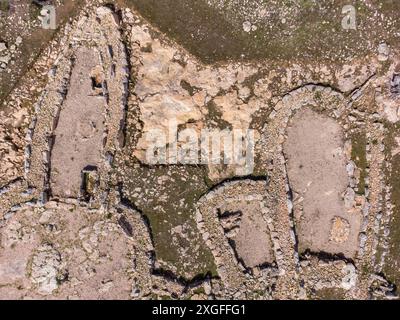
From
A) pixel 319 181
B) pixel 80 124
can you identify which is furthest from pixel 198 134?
pixel 319 181

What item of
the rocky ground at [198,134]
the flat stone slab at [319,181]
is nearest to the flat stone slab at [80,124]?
the rocky ground at [198,134]

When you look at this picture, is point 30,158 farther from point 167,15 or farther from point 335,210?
point 335,210

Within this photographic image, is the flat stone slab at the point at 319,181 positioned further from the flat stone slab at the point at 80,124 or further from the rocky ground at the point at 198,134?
the flat stone slab at the point at 80,124

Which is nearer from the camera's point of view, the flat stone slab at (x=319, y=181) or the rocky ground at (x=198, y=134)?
the rocky ground at (x=198, y=134)

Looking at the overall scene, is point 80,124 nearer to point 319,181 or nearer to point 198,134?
point 198,134

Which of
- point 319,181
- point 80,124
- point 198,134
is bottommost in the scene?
point 319,181

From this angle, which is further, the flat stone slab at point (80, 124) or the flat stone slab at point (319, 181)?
the flat stone slab at point (319, 181)

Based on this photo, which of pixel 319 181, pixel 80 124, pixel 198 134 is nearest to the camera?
pixel 80 124

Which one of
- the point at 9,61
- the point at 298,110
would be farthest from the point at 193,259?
the point at 9,61

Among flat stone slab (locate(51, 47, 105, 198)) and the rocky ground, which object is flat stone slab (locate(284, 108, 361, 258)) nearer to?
the rocky ground
